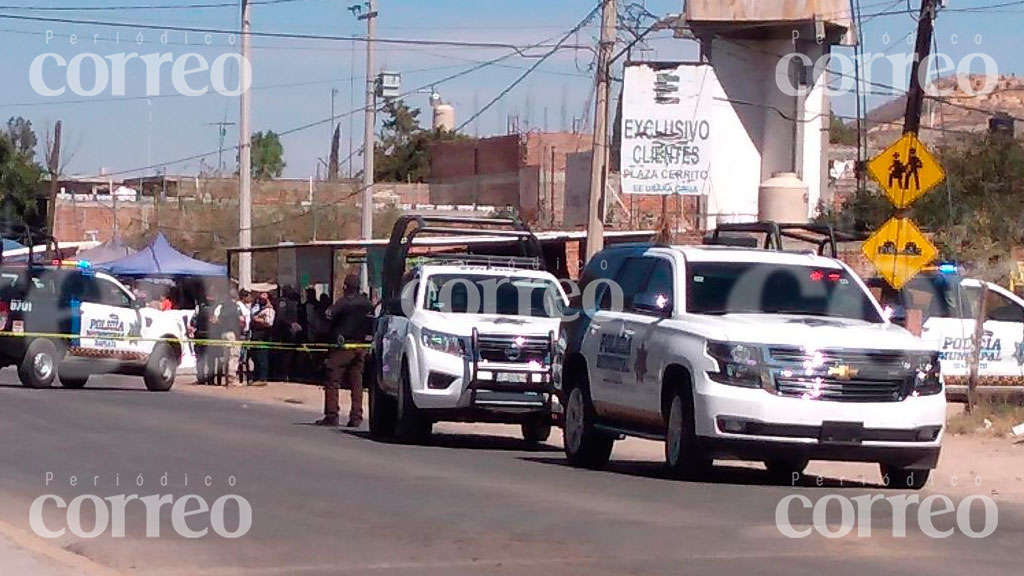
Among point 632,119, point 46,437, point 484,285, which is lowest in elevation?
point 46,437

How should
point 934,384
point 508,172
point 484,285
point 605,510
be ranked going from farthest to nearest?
point 508,172, point 484,285, point 934,384, point 605,510

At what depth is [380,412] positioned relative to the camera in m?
20.4

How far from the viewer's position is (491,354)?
18719 mm

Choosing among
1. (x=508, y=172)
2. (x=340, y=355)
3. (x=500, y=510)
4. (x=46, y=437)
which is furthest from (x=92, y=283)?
(x=508, y=172)

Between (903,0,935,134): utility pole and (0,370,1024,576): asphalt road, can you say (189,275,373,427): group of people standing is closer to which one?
(903,0,935,134): utility pole

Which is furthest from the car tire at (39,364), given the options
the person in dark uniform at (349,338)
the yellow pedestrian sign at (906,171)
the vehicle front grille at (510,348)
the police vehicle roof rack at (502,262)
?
the yellow pedestrian sign at (906,171)

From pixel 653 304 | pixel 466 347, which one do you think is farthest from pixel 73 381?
pixel 653 304

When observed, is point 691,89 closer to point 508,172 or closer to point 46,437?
point 46,437

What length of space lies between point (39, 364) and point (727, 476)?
17.3m

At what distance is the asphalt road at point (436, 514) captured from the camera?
400 inches

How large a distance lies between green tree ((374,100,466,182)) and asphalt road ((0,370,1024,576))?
62.3m

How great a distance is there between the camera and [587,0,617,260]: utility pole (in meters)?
27.6

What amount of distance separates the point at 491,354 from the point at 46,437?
4.93m

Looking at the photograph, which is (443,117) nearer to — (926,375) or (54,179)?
(54,179)
